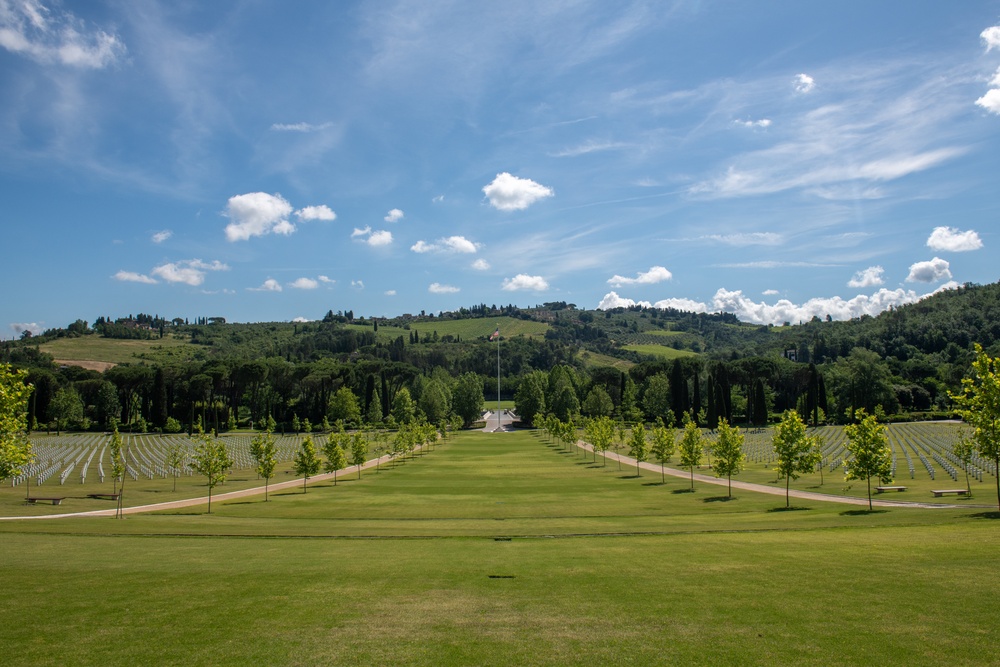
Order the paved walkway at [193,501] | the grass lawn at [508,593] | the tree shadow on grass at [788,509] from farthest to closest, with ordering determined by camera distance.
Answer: the tree shadow on grass at [788,509], the paved walkway at [193,501], the grass lawn at [508,593]

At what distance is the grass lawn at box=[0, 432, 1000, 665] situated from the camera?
11148 mm

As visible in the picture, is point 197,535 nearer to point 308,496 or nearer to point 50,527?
point 50,527

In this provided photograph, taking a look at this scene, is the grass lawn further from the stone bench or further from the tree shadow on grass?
the stone bench

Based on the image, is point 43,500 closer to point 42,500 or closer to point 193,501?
point 42,500

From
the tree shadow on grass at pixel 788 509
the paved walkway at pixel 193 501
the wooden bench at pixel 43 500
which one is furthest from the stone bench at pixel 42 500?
the tree shadow on grass at pixel 788 509

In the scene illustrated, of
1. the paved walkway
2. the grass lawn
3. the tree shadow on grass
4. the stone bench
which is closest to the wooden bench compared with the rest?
the stone bench

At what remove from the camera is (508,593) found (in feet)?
49.4

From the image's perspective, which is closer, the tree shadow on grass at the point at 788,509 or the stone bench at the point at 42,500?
the tree shadow on grass at the point at 788,509

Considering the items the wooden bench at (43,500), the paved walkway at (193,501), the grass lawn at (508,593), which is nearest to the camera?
the grass lawn at (508,593)

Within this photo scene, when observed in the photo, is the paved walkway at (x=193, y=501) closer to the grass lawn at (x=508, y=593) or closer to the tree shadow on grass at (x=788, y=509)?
the grass lawn at (x=508, y=593)

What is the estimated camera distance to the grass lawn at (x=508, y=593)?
11.1 meters

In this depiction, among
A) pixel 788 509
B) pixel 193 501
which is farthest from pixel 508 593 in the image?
pixel 193 501

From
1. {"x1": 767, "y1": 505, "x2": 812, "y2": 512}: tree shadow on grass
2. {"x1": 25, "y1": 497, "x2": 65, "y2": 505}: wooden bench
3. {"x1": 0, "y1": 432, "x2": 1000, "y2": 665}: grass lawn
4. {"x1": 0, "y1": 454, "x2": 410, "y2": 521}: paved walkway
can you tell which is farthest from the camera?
{"x1": 25, "y1": 497, "x2": 65, "y2": 505}: wooden bench

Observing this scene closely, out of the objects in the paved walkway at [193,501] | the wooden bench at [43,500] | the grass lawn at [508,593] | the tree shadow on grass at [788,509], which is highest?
the grass lawn at [508,593]
